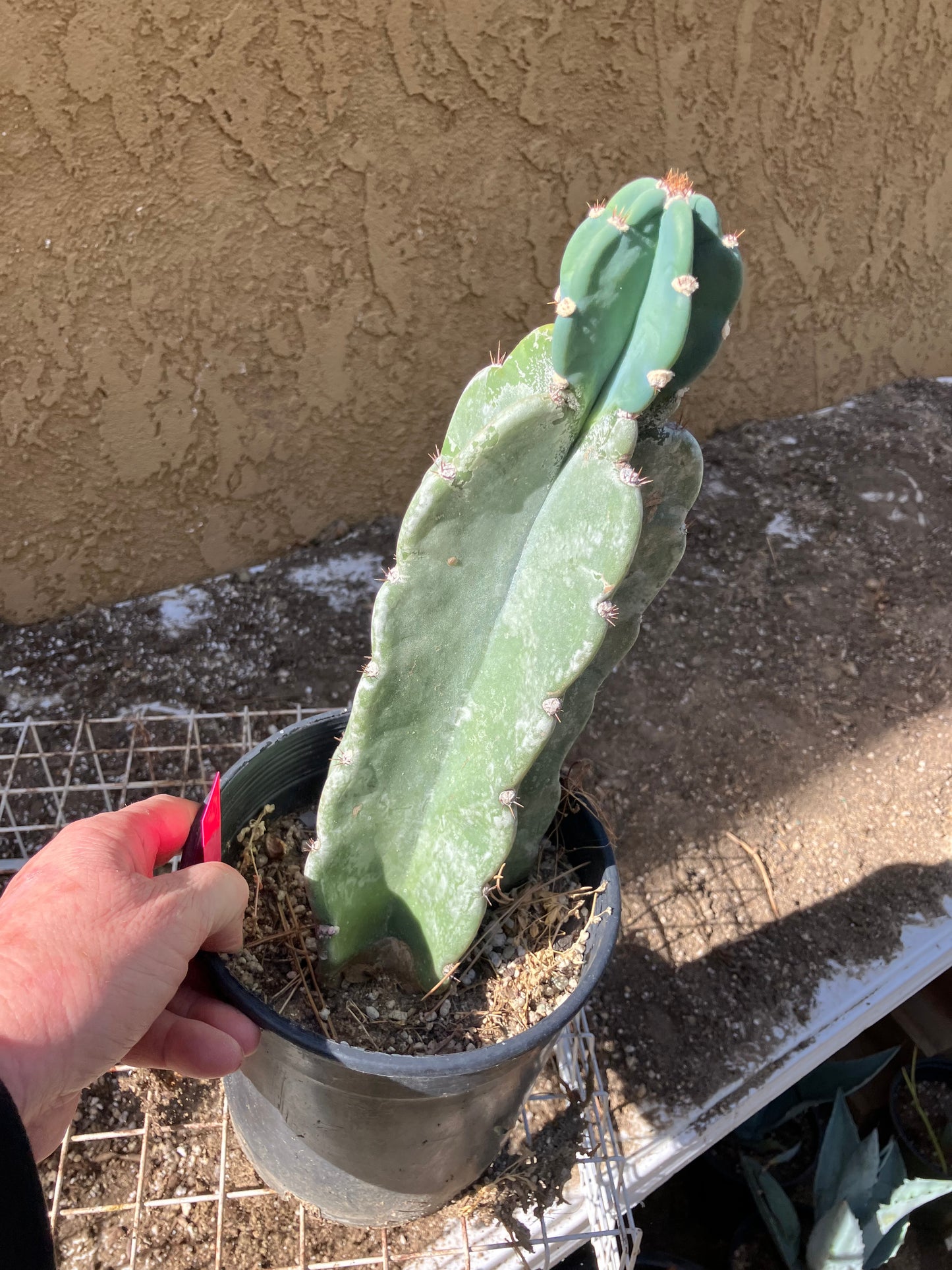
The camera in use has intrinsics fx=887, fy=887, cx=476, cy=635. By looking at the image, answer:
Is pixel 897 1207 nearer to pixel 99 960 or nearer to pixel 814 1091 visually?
pixel 814 1091

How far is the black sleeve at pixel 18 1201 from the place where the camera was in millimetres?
535

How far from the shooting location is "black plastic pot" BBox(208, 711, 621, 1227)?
74 cm

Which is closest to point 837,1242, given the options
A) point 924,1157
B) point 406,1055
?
point 924,1157

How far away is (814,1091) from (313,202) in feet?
5.97

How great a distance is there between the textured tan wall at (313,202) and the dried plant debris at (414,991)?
111 centimetres

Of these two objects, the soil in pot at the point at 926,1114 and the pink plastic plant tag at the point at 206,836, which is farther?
the soil in pot at the point at 926,1114

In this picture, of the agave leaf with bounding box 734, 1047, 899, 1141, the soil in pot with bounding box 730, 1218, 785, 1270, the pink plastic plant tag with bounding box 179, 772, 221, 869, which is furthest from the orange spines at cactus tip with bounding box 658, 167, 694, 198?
the soil in pot with bounding box 730, 1218, 785, 1270

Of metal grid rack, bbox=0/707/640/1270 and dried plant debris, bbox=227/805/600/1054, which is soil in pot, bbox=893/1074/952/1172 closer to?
metal grid rack, bbox=0/707/640/1270

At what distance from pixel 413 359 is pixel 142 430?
60 cm

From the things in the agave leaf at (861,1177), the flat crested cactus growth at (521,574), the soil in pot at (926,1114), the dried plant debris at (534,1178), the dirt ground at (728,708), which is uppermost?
the flat crested cactus growth at (521,574)

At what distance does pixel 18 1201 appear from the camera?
0.55 meters

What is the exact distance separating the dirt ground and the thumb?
2.76ft

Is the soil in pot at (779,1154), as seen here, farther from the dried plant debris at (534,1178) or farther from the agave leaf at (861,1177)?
the dried plant debris at (534,1178)

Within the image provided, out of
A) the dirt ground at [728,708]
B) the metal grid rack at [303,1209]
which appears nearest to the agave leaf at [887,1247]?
the dirt ground at [728,708]
